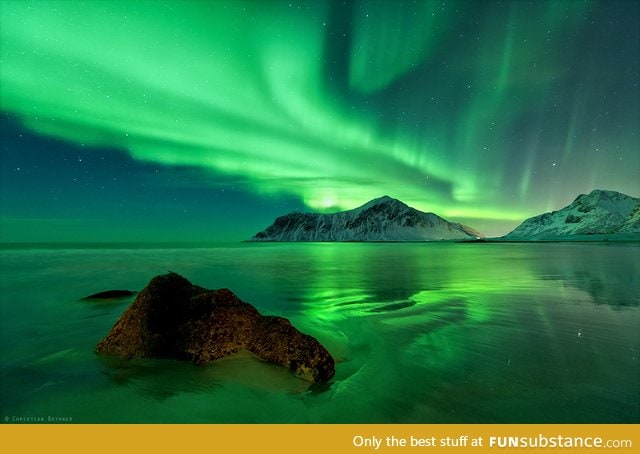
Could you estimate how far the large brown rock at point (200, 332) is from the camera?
21.0 feet

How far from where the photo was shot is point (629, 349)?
7227mm

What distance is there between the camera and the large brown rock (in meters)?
6.41

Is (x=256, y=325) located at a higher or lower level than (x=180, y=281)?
lower

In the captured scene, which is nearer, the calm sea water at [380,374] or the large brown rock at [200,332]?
the calm sea water at [380,374]

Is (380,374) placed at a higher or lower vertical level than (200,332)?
lower

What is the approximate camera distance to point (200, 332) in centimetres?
696

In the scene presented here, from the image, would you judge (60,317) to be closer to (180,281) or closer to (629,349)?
(180,281)

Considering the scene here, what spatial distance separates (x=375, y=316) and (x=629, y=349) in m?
6.46

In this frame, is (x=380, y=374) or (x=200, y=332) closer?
(x=380, y=374)

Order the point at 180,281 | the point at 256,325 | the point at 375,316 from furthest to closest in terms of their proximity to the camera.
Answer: the point at 375,316 < the point at 180,281 < the point at 256,325

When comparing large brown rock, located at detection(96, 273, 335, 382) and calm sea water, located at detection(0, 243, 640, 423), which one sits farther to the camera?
large brown rock, located at detection(96, 273, 335, 382)

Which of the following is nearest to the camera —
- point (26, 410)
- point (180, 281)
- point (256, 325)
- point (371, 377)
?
point (26, 410)
